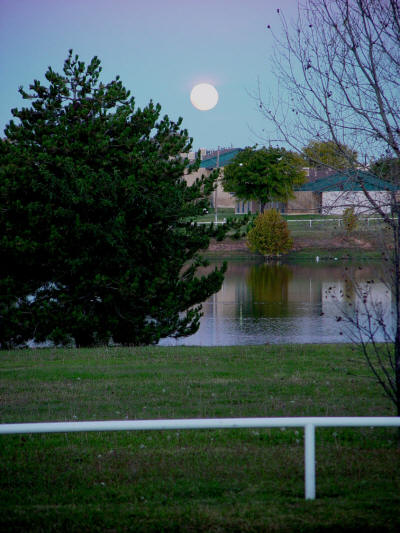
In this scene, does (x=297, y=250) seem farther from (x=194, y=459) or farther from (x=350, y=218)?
(x=194, y=459)

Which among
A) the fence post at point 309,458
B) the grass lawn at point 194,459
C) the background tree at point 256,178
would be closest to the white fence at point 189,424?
the fence post at point 309,458

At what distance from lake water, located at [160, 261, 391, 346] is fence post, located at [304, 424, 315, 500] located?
2530mm

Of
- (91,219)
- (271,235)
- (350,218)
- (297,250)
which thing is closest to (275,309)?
(91,219)

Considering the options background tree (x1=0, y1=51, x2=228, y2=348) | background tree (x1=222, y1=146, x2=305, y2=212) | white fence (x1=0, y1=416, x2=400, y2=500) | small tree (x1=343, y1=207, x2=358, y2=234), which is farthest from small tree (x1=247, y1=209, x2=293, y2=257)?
white fence (x1=0, y1=416, x2=400, y2=500)

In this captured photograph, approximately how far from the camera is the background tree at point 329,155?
9.55m

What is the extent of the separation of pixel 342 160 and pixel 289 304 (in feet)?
69.1

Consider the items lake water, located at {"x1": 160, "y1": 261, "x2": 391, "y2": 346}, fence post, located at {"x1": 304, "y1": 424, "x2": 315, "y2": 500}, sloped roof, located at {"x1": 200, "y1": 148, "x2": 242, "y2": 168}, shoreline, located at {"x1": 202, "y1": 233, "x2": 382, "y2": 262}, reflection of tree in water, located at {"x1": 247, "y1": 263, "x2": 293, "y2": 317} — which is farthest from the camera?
sloped roof, located at {"x1": 200, "y1": 148, "x2": 242, "y2": 168}

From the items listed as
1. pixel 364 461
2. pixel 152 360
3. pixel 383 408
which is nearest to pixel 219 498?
pixel 364 461

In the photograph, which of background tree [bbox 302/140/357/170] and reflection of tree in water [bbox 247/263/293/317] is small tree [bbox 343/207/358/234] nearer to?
background tree [bbox 302/140/357/170]

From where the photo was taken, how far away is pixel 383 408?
838 cm

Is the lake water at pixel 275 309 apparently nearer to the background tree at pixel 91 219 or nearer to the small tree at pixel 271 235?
the background tree at pixel 91 219

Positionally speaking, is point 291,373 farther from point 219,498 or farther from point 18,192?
point 18,192

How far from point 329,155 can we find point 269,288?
28035 millimetres

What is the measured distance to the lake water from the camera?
21125 mm
